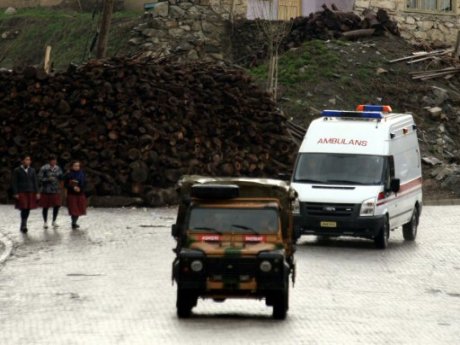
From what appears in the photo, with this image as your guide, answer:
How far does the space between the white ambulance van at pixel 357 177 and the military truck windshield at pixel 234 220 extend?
30.7 ft

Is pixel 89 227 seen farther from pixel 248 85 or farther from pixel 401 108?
pixel 401 108

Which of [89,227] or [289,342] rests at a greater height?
[289,342]

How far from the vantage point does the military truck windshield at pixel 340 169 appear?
99.7 feet

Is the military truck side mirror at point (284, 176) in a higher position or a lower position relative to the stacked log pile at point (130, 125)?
lower

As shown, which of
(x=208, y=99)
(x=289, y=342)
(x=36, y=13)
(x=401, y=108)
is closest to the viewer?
(x=289, y=342)

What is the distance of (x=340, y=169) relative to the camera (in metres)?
30.6

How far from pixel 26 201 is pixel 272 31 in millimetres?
20707

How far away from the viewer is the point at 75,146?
1576 inches

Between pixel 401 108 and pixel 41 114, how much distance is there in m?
14.4

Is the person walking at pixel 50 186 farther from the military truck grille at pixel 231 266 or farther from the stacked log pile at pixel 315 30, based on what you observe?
the stacked log pile at pixel 315 30

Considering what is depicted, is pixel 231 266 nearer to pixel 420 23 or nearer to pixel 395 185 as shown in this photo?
pixel 395 185

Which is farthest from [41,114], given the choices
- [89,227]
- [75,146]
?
[89,227]

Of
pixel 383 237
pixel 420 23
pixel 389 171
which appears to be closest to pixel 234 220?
pixel 383 237

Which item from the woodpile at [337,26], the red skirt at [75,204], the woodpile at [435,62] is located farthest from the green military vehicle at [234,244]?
the woodpile at [337,26]
